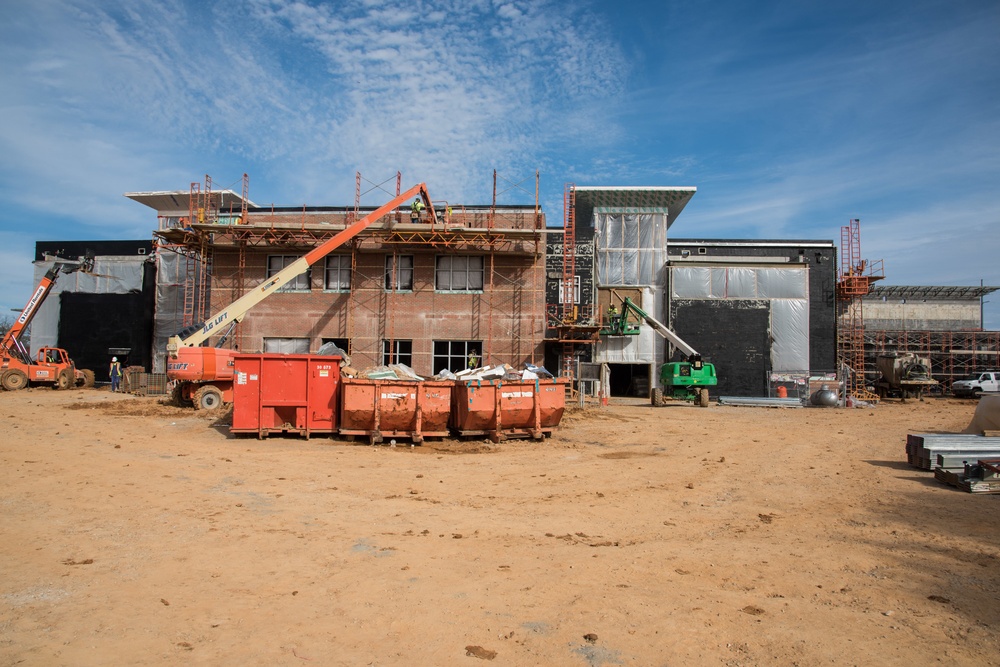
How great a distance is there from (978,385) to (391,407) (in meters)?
39.3

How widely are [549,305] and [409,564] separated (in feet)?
92.8

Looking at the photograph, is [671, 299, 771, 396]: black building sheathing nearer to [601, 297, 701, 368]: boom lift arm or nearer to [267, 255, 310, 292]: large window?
[601, 297, 701, 368]: boom lift arm

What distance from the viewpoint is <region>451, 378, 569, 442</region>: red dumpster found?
48.7 feet

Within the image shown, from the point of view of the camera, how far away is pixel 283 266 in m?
28.7

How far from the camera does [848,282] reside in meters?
36.1

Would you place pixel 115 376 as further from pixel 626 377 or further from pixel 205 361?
pixel 626 377

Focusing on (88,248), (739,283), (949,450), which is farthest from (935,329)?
(88,248)

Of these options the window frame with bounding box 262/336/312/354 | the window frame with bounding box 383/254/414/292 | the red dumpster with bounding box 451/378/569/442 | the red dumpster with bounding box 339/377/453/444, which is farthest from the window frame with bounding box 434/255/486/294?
the red dumpster with bounding box 339/377/453/444

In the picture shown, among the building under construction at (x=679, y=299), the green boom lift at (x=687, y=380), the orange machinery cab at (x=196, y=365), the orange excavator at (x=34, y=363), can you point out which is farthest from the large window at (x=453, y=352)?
the orange excavator at (x=34, y=363)

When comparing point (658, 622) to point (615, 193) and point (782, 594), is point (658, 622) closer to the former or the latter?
Result: point (782, 594)

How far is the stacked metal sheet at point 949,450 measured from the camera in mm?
10266

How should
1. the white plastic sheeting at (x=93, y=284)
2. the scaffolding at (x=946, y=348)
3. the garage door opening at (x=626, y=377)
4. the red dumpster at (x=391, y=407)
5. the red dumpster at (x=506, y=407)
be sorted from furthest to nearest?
1. the scaffolding at (x=946, y=348)
2. the white plastic sheeting at (x=93, y=284)
3. the garage door opening at (x=626, y=377)
4. the red dumpster at (x=506, y=407)
5. the red dumpster at (x=391, y=407)

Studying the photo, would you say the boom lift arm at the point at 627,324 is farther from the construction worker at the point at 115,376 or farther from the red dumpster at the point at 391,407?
the construction worker at the point at 115,376

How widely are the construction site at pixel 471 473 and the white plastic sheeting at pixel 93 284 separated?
167 centimetres
